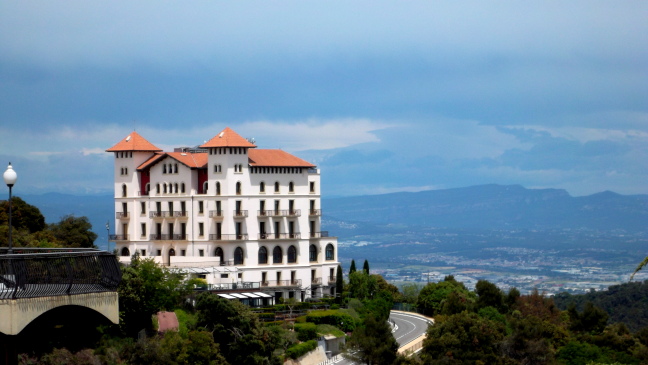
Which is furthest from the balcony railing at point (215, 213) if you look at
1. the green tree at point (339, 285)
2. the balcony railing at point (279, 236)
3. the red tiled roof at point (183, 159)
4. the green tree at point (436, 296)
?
the green tree at point (436, 296)

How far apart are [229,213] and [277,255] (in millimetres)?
5132

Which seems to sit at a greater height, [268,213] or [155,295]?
[268,213]

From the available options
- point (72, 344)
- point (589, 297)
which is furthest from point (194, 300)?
point (589, 297)

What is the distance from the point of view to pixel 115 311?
3769cm

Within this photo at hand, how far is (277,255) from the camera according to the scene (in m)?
83.9

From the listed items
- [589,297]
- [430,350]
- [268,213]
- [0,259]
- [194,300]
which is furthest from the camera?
[589,297]

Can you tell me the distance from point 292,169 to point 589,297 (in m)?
72.0

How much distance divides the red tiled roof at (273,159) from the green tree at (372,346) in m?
26.5

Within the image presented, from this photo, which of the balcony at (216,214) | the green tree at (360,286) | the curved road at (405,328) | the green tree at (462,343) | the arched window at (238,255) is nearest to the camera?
the green tree at (462,343)

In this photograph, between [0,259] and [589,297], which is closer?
[0,259]

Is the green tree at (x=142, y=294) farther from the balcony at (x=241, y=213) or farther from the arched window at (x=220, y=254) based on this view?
the balcony at (x=241, y=213)

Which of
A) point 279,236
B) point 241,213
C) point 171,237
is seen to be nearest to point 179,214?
point 171,237

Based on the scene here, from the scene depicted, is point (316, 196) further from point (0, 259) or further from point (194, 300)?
point (0, 259)

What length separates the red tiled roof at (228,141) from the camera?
270ft
